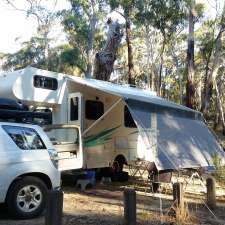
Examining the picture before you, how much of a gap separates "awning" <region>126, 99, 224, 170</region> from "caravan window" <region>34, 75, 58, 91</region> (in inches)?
84.1

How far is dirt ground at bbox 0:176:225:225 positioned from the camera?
7.61 meters

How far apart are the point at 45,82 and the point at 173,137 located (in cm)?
361

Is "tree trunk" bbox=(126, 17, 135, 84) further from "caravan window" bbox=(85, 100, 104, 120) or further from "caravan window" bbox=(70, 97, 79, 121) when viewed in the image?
"caravan window" bbox=(70, 97, 79, 121)

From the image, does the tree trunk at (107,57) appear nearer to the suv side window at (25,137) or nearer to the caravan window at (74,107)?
the caravan window at (74,107)

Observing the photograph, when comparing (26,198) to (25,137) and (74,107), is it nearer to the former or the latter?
(25,137)

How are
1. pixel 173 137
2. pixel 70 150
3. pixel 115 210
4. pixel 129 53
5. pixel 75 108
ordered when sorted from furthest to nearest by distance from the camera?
pixel 129 53
pixel 75 108
pixel 173 137
pixel 70 150
pixel 115 210

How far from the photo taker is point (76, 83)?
12.8 m

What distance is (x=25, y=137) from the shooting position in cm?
814

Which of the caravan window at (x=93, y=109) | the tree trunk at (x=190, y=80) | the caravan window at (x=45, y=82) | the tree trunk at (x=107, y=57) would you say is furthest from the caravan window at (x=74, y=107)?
the tree trunk at (x=190, y=80)

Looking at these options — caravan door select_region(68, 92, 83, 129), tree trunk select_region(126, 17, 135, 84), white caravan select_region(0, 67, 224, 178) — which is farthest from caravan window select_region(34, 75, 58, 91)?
tree trunk select_region(126, 17, 135, 84)

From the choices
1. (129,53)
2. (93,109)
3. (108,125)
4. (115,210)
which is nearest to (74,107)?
(93,109)

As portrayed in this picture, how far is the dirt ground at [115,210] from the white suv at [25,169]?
312 millimetres

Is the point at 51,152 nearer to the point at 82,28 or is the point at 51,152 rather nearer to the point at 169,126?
the point at 169,126

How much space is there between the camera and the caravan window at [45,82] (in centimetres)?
1177
